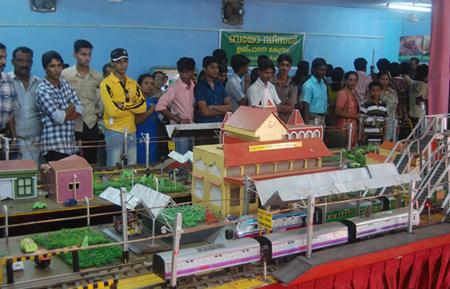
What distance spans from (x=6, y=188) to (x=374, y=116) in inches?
183

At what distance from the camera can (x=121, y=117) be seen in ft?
19.0

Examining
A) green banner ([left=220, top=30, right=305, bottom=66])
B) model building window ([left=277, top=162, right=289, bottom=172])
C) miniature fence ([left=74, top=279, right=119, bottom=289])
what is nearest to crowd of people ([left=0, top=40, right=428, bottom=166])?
model building window ([left=277, top=162, right=289, bottom=172])

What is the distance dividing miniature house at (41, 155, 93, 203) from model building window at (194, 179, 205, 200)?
37.0 inches

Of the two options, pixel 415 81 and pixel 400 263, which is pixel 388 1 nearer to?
pixel 415 81

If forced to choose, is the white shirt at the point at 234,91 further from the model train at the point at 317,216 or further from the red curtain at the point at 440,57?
the model train at the point at 317,216

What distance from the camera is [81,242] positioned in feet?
10.5

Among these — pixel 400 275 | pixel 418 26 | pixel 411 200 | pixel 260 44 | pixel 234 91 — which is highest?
pixel 418 26

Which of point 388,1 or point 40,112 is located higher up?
point 388,1

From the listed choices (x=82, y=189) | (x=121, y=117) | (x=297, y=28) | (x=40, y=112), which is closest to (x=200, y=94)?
(x=121, y=117)

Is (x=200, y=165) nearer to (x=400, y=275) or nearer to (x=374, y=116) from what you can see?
(x=400, y=275)

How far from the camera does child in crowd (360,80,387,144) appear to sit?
6832mm

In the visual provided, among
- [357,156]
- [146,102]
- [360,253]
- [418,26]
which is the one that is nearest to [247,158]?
[360,253]

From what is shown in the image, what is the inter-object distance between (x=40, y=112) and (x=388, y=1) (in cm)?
824

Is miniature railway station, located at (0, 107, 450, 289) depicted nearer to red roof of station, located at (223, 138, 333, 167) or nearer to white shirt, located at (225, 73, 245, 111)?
red roof of station, located at (223, 138, 333, 167)
